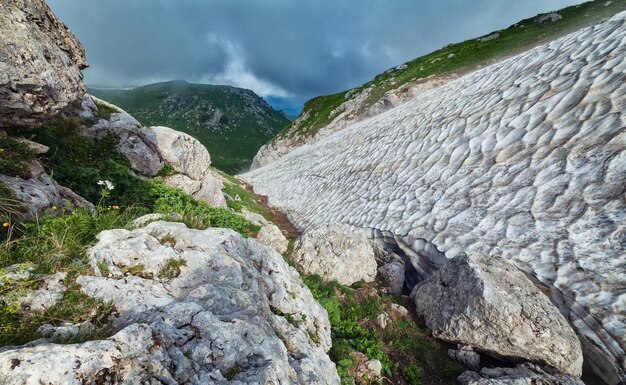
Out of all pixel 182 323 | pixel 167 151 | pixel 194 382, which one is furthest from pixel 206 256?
pixel 167 151

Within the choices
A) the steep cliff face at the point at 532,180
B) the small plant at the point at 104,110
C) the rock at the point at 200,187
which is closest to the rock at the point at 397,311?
the steep cliff face at the point at 532,180

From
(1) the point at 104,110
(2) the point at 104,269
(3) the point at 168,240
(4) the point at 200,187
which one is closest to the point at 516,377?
(3) the point at 168,240

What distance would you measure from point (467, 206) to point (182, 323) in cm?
988

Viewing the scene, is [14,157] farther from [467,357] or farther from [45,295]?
[467,357]

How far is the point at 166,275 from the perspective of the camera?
14.2ft

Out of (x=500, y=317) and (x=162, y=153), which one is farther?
(x=162, y=153)

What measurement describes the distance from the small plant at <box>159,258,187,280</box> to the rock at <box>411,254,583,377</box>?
19.1 feet

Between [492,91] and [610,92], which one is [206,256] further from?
[492,91]

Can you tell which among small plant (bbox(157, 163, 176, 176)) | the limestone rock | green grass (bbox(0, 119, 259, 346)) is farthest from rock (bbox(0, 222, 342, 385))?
small plant (bbox(157, 163, 176, 176))

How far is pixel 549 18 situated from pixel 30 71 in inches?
3213

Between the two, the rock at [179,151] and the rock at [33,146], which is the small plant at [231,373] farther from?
the rock at [179,151]

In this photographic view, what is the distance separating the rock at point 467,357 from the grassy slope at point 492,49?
55.9 metres

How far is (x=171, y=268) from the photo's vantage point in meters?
4.46

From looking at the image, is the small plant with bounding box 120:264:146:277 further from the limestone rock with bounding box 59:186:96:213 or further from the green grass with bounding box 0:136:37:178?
the green grass with bounding box 0:136:37:178
